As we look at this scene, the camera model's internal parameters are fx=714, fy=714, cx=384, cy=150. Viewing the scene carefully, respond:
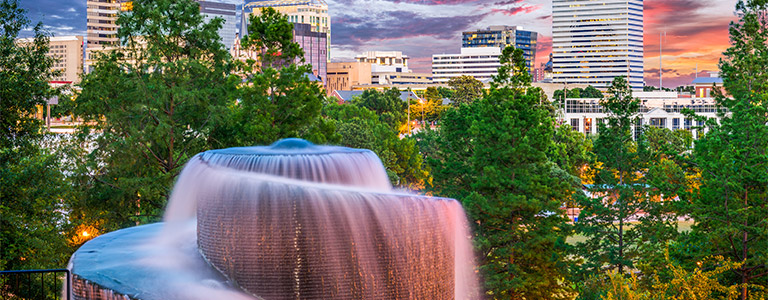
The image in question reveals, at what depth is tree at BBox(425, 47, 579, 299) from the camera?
2536 cm

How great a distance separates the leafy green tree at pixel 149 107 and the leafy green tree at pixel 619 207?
14.1m

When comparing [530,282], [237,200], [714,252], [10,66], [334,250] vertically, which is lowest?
[530,282]

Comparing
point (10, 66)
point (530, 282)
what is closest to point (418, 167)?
point (530, 282)

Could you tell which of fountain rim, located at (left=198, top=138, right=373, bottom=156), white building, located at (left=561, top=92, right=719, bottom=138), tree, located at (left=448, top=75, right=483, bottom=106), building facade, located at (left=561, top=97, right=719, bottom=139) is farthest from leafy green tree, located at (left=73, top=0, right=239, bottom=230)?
white building, located at (left=561, top=92, right=719, bottom=138)

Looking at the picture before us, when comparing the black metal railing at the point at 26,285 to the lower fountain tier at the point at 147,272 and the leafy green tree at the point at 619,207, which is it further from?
the leafy green tree at the point at 619,207

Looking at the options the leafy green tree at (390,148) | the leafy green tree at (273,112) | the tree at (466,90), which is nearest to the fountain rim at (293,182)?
the leafy green tree at (273,112)

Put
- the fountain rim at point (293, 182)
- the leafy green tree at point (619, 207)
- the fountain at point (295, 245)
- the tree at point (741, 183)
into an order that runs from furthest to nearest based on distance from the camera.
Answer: the leafy green tree at point (619, 207) → the tree at point (741, 183) → the fountain rim at point (293, 182) → the fountain at point (295, 245)

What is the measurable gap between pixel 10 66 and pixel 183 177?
718cm

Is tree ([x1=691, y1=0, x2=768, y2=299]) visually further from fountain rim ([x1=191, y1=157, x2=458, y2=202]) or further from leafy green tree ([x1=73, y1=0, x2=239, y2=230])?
leafy green tree ([x1=73, y1=0, x2=239, y2=230])

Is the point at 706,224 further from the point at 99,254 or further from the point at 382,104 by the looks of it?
the point at 382,104

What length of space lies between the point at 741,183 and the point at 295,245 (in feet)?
47.7

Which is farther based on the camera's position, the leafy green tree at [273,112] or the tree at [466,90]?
the tree at [466,90]

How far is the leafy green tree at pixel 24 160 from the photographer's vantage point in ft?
60.5

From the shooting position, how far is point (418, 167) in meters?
47.6
